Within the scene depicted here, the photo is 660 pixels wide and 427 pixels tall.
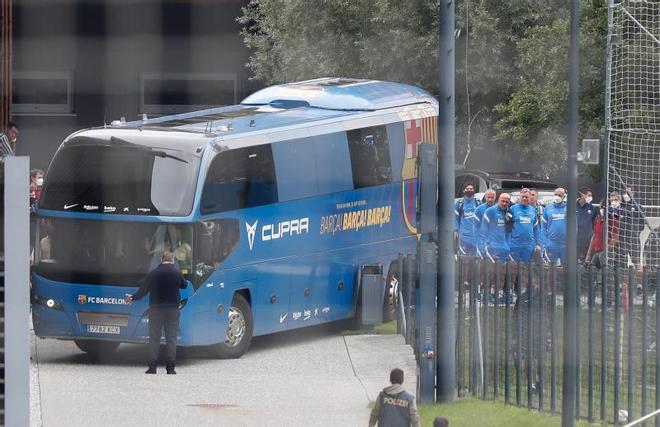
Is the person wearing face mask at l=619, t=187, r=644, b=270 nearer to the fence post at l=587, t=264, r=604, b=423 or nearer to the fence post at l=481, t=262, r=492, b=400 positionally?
the fence post at l=481, t=262, r=492, b=400

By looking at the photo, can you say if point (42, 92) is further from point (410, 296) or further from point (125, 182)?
point (410, 296)

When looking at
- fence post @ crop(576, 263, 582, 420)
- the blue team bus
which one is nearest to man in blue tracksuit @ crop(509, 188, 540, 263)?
the blue team bus

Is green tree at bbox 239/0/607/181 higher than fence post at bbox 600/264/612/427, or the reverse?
green tree at bbox 239/0/607/181

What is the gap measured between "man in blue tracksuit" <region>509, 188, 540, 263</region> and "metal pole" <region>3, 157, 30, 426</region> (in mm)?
3975

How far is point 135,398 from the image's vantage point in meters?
3.63

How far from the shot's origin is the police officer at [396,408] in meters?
2.74

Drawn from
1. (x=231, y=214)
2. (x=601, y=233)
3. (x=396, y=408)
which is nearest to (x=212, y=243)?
(x=231, y=214)

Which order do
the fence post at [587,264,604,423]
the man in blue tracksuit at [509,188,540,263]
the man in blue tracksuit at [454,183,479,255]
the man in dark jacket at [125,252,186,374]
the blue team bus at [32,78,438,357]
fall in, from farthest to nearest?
the man in blue tracksuit at [454,183,479,255] < the man in blue tracksuit at [509,188,540,263] < the blue team bus at [32,78,438,357] < the man in dark jacket at [125,252,186,374] < the fence post at [587,264,604,423]

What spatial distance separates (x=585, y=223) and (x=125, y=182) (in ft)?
7.58

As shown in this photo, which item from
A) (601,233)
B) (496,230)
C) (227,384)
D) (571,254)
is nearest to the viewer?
(571,254)

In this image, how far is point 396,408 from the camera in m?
2.76

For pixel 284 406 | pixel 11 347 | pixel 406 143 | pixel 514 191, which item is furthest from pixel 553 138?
pixel 11 347

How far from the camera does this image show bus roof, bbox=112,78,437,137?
4402 millimetres

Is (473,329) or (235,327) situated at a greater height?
(473,329)
